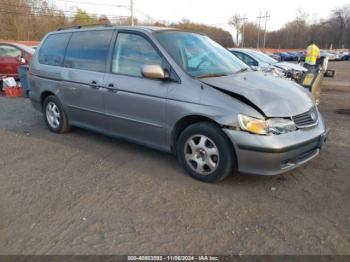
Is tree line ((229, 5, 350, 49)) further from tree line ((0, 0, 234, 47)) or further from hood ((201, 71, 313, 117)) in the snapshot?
hood ((201, 71, 313, 117))

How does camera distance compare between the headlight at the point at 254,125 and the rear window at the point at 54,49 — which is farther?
the rear window at the point at 54,49

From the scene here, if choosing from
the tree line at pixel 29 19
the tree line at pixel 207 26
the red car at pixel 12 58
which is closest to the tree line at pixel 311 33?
the tree line at pixel 207 26

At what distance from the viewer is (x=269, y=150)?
3.29 m

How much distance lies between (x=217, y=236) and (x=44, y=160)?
2.91 meters

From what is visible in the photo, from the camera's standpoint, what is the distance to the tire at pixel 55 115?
18.3 ft

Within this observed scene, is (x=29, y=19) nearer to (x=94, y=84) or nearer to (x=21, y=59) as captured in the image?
(x=21, y=59)

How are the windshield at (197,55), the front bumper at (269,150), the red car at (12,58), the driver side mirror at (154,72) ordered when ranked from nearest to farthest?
the front bumper at (269,150) → the driver side mirror at (154,72) → the windshield at (197,55) → the red car at (12,58)

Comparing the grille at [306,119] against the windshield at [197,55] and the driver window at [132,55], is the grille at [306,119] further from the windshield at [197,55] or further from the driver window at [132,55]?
the driver window at [132,55]

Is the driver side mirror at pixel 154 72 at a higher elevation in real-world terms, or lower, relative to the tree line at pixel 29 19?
lower

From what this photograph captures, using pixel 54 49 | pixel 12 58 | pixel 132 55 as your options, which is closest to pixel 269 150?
pixel 132 55

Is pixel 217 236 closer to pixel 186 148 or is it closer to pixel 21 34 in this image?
pixel 186 148

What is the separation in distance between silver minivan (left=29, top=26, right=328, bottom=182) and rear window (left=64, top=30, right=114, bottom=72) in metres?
0.02

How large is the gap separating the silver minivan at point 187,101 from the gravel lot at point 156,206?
316 mm

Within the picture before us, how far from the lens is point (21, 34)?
131 feet
